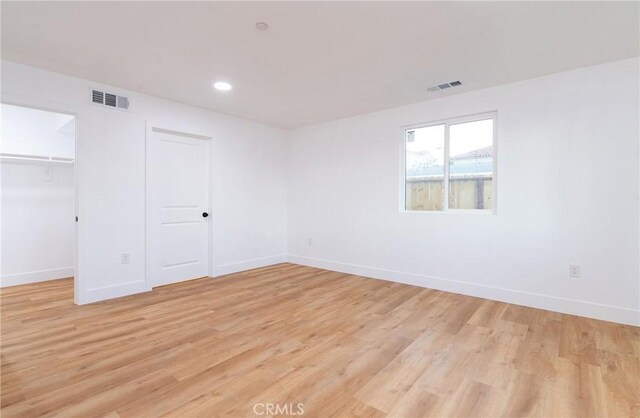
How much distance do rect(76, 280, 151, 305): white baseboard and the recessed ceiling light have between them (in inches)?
102

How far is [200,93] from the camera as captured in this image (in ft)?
12.1

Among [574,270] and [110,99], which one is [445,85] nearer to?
[574,270]

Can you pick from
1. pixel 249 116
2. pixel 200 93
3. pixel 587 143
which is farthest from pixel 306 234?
pixel 587 143

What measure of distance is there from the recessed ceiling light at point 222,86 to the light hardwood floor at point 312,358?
249cm

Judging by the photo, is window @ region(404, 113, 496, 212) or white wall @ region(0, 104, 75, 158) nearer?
window @ region(404, 113, 496, 212)

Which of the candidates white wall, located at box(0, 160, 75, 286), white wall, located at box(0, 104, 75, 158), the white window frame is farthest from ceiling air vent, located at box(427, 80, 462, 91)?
white wall, located at box(0, 160, 75, 286)

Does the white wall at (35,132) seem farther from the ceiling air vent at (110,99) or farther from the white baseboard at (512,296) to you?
the white baseboard at (512,296)

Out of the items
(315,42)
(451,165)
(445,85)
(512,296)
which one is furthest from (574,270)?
(315,42)

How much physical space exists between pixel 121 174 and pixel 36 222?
1865 millimetres

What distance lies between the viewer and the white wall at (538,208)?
279 centimetres

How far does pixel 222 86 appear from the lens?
3443mm

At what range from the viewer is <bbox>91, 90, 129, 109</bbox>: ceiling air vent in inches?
131

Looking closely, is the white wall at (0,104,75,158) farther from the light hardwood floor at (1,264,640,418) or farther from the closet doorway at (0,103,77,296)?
the light hardwood floor at (1,264,640,418)

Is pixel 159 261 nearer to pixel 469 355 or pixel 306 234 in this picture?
pixel 306 234
